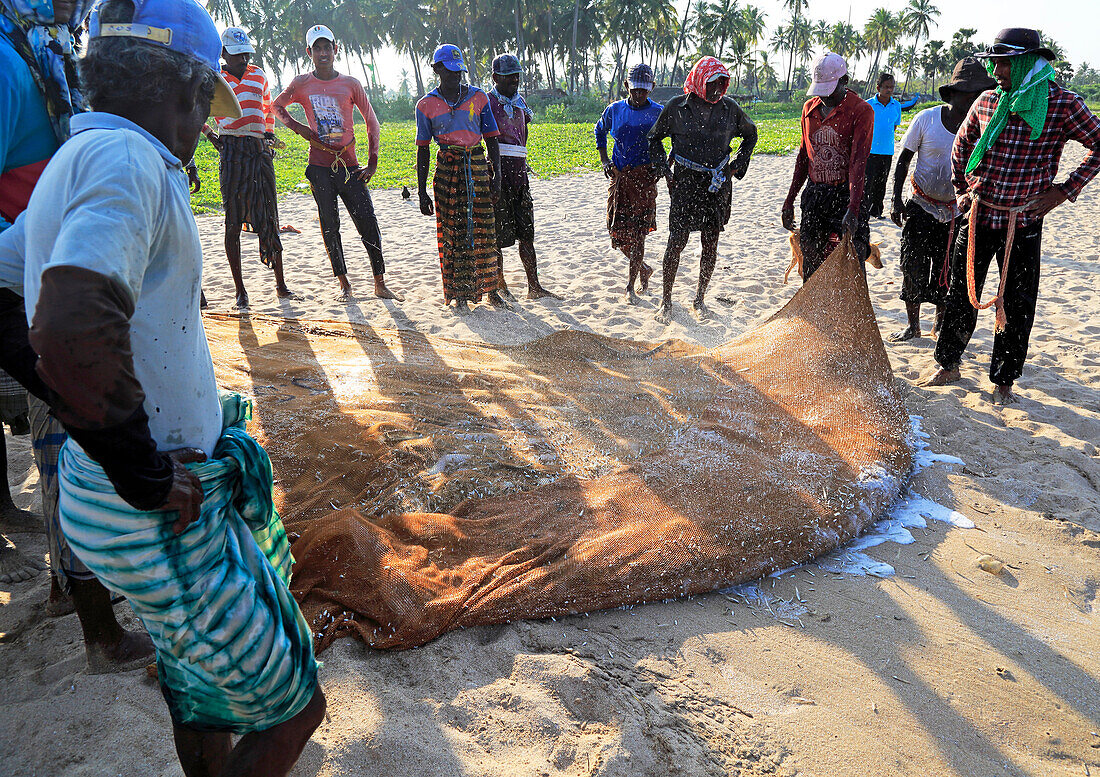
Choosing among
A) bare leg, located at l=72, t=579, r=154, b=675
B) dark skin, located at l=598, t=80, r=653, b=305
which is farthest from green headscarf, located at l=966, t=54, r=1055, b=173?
bare leg, located at l=72, t=579, r=154, b=675

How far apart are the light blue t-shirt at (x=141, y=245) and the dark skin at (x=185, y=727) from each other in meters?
0.05

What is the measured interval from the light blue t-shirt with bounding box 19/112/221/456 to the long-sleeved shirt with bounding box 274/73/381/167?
4.51 meters

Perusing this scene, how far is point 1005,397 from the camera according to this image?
3.90 meters

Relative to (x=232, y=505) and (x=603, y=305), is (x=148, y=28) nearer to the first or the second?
(x=232, y=505)

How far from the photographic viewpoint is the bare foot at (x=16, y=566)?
2.44 m

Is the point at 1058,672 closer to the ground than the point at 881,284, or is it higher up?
closer to the ground

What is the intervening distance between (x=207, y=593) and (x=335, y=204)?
16.7 ft

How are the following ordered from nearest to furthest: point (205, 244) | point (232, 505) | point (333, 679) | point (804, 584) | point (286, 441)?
point (232, 505), point (333, 679), point (804, 584), point (286, 441), point (205, 244)

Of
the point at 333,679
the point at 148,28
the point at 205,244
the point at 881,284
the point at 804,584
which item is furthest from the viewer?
the point at 205,244

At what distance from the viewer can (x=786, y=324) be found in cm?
401

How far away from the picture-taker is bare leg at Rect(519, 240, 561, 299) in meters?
5.95

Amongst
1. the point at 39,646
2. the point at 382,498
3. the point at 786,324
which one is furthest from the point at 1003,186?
the point at 39,646

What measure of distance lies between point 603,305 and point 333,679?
14.1 feet

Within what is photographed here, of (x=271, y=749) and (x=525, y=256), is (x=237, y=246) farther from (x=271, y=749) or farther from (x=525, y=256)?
(x=271, y=749)
